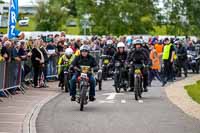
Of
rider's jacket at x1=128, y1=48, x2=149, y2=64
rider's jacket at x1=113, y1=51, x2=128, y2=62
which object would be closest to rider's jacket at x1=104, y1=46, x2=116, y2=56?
rider's jacket at x1=113, y1=51, x2=128, y2=62

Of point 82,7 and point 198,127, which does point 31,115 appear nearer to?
point 198,127

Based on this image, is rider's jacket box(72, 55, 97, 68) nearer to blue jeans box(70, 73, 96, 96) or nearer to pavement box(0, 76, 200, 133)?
blue jeans box(70, 73, 96, 96)

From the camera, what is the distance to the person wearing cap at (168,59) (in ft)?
101

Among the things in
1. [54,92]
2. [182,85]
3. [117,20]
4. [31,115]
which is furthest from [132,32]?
[31,115]

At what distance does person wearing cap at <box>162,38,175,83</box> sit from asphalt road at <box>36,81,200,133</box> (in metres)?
7.89

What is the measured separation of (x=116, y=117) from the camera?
17125mm

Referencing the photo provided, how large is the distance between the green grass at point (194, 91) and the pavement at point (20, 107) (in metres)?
4.84

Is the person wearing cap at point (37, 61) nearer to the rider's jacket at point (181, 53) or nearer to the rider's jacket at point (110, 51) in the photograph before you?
the rider's jacket at point (110, 51)

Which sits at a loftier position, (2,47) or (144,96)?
(2,47)

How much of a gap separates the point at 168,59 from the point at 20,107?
13.2m

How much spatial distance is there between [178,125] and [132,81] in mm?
8209

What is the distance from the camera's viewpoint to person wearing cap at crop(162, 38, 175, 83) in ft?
101

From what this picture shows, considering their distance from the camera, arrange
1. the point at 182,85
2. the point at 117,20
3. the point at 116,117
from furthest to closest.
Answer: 1. the point at 117,20
2. the point at 182,85
3. the point at 116,117

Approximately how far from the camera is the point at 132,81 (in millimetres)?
23781
